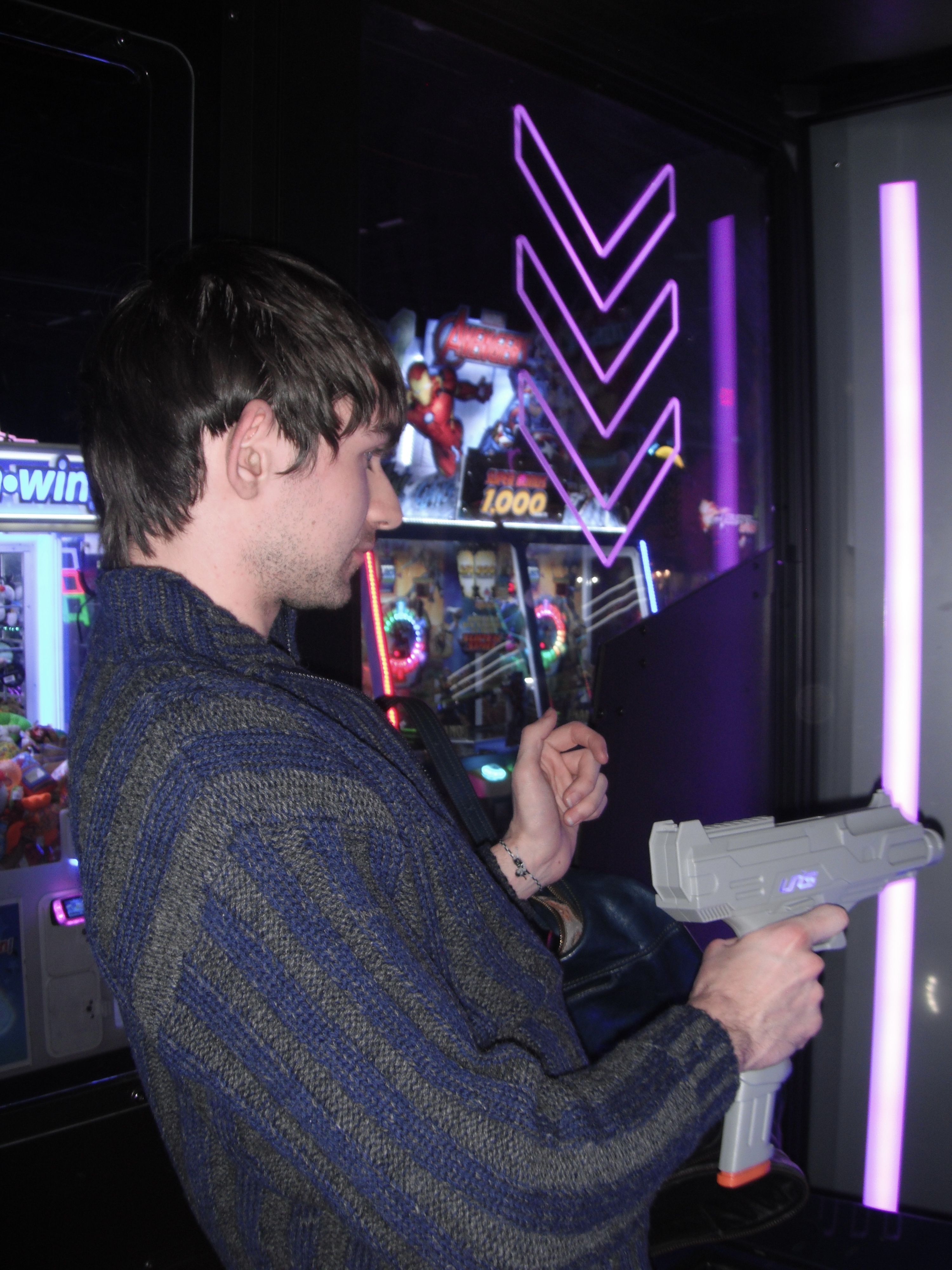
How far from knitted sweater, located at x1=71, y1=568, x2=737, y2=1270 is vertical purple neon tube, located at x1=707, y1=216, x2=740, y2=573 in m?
1.73

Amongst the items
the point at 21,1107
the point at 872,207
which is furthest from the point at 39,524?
the point at 872,207

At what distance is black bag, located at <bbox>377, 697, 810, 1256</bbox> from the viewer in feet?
3.68

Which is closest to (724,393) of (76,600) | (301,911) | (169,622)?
(76,600)

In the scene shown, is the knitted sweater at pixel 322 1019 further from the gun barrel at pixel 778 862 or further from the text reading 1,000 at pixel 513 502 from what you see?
the text reading 1,000 at pixel 513 502

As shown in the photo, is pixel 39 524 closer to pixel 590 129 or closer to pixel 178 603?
pixel 178 603

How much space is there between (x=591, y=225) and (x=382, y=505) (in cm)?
151

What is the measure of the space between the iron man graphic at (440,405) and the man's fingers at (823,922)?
1.50 meters

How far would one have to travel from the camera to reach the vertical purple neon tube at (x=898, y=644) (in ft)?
6.79

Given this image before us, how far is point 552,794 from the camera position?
50.6 inches

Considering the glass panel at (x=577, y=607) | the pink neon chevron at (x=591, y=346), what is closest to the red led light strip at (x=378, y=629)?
the glass panel at (x=577, y=607)

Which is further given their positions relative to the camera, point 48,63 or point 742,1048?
point 48,63

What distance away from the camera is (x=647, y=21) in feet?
5.99

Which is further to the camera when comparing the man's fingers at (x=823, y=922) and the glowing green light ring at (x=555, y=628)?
the glowing green light ring at (x=555, y=628)

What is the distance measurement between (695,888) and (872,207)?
176 cm
